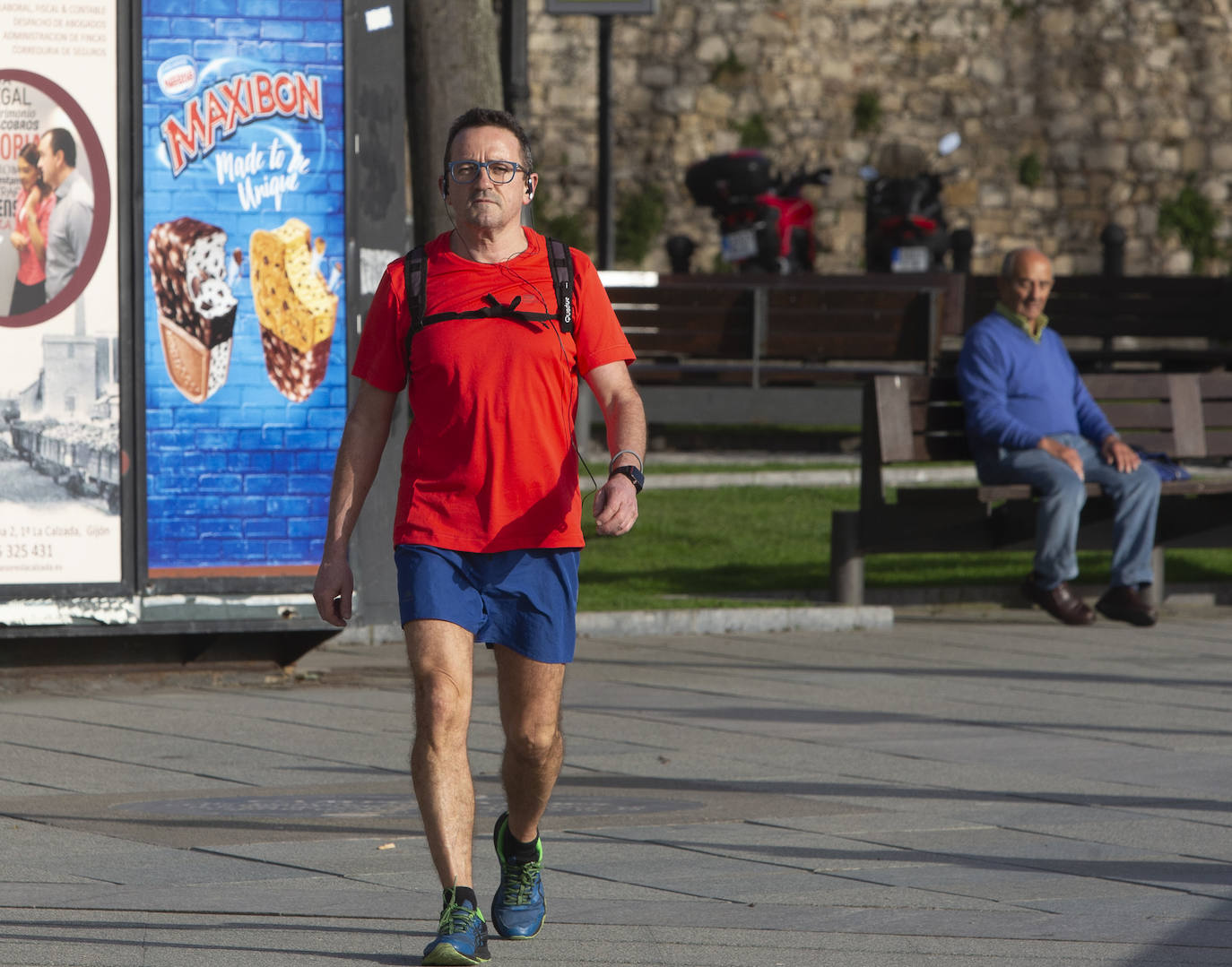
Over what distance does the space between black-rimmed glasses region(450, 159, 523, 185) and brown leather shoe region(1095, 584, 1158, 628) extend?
552 cm

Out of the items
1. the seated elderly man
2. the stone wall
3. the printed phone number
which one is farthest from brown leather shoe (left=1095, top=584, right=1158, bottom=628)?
the stone wall

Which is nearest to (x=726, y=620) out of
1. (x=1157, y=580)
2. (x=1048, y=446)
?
(x=1048, y=446)

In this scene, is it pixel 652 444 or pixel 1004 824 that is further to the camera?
pixel 652 444

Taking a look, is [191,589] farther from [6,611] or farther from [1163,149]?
[1163,149]

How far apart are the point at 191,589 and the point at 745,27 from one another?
23773 mm

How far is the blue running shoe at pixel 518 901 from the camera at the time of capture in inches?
174

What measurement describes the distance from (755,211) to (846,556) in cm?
1384

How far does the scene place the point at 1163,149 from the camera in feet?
102

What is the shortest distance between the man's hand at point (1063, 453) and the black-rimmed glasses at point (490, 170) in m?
5.36

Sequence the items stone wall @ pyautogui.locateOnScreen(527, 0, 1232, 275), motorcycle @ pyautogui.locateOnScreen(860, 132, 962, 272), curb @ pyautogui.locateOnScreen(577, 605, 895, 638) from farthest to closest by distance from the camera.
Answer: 1. stone wall @ pyautogui.locateOnScreen(527, 0, 1232, 275)
2. motorcycle @ pyautogui.locateOnScreen(860, 132, 962, 272)
3. curb @ pyautogui.locateOnScreen(577, 605, 895, 638)

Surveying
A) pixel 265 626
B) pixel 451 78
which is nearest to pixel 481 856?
pixel 265 626

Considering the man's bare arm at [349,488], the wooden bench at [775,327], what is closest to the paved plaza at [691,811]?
the man's bare arm at [349,488]

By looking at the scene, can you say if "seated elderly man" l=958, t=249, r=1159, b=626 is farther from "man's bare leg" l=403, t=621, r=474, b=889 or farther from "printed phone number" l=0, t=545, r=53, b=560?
"man's bare leg" l=403, t=621, r=474, b=889

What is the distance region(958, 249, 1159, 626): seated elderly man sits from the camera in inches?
367
